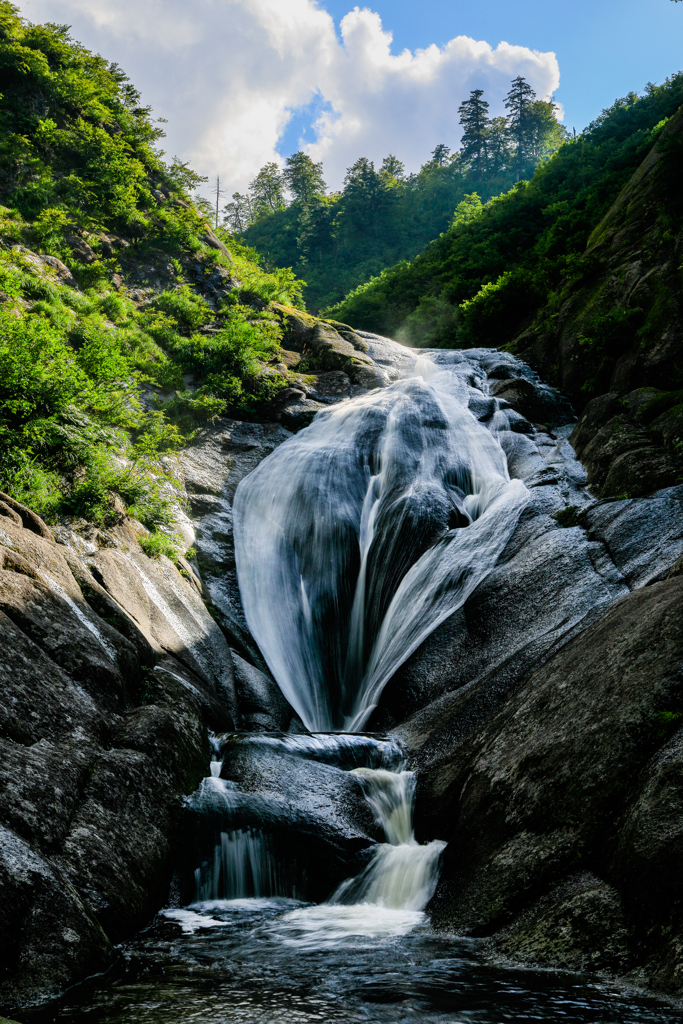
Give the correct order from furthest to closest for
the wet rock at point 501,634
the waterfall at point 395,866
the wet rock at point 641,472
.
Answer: the wet rock at point 641,472
the wet rock at point 501,634
the waterfall at point 395,866

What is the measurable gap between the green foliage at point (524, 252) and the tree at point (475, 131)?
33.9 m

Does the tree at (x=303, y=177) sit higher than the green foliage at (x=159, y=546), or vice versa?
the tree at (x=303, y=177)

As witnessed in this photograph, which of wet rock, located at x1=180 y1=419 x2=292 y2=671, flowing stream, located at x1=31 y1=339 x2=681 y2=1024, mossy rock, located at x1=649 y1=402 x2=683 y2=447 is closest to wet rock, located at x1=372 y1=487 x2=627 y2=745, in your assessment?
flowing stream, located at x1=31 y1=339 x2=681 y2=1024

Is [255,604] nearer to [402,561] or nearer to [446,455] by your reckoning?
[402,561]

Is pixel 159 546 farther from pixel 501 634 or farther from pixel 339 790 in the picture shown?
pixel 501 634

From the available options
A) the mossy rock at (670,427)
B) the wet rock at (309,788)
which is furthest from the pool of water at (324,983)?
the mossy rock at (670,427)

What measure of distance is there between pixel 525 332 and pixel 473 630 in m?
13.8

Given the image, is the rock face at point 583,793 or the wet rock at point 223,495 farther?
the wet rock at point 223,495

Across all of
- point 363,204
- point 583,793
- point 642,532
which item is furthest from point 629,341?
point 363,204

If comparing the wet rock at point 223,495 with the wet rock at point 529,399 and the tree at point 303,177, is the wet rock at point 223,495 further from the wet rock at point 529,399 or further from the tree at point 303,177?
the tree at point 303,177

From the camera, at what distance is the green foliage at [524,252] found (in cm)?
2097

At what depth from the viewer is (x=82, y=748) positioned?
5.09m

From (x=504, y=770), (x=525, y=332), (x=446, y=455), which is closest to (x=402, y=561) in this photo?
(x=446, y=455)

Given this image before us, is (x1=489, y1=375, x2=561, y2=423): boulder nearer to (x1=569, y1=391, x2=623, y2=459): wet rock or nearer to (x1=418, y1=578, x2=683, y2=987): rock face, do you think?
(x1=569, y1=391, x2=623, y2=459): wet rock
